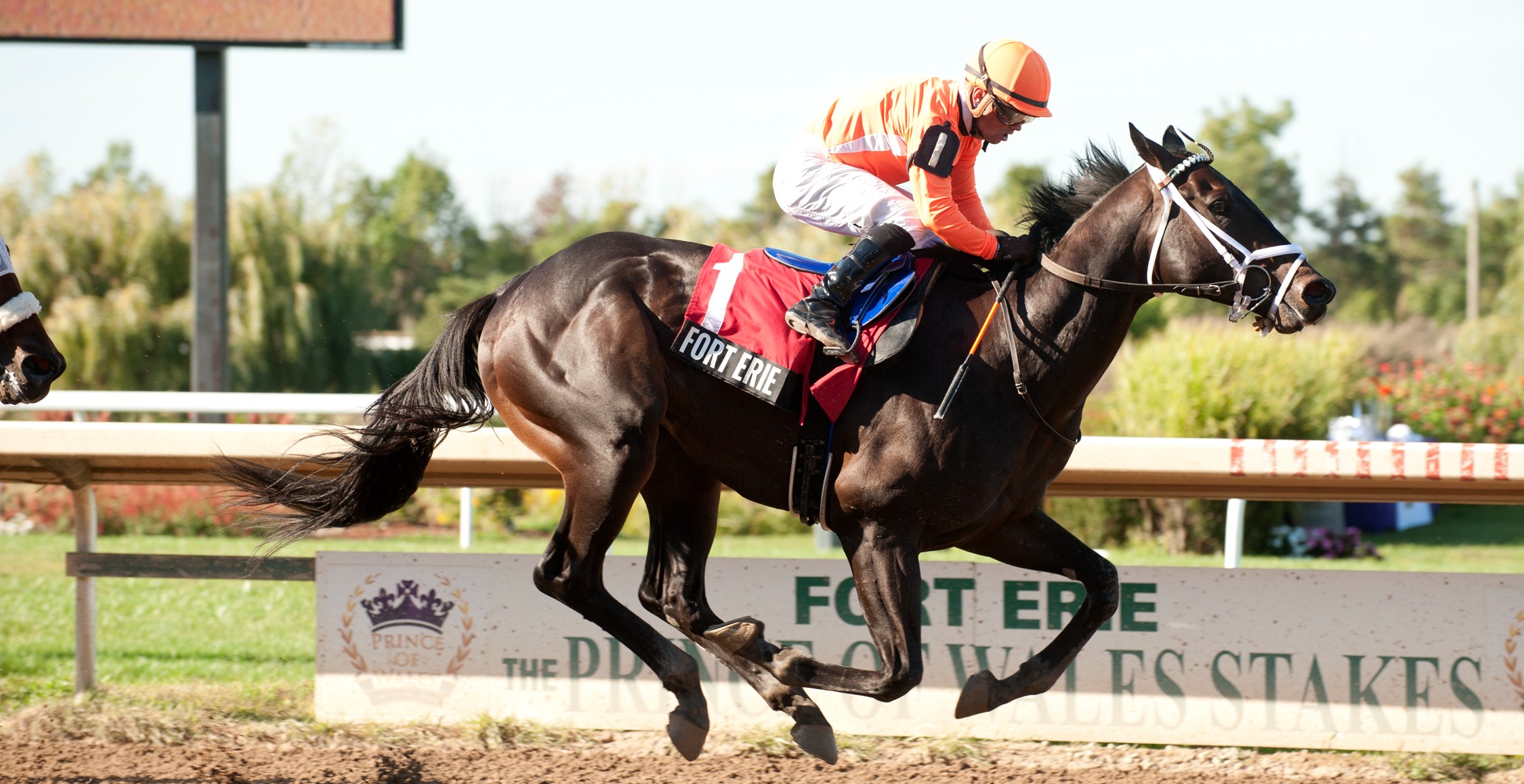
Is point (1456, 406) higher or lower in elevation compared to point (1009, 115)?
lower

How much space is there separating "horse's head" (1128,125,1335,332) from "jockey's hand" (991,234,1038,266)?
330mm

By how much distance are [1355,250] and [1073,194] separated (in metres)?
55.5

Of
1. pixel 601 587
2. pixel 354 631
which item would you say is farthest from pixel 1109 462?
pixel 354 631

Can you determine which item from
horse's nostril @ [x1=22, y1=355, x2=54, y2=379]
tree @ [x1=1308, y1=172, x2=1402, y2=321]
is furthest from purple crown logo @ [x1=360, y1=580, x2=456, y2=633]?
tree @ [x1=1308, y1=172, x2=1402, y2=321]

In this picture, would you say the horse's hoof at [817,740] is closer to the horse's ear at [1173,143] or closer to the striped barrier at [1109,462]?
the striped barrier at [1109,462]

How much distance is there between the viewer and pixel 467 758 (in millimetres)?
4531

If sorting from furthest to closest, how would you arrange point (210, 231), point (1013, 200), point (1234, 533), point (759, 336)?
1. point (1013, 200)
2. point (210, 231)
3. point (1234, 533)
4. point (759, 336)

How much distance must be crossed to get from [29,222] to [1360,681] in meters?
18.0

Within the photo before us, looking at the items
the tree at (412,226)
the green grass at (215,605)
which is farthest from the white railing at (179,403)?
the tree at (412,226)

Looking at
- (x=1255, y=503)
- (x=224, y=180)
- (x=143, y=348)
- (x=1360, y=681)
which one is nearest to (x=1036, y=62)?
(x=1360, y=681)

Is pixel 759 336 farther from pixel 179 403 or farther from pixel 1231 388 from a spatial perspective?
pixel 1231 388

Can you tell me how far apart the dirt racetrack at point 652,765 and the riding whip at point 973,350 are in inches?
60.1

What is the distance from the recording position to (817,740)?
3.62m

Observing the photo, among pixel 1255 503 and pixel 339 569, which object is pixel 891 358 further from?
pixel 1255 503
